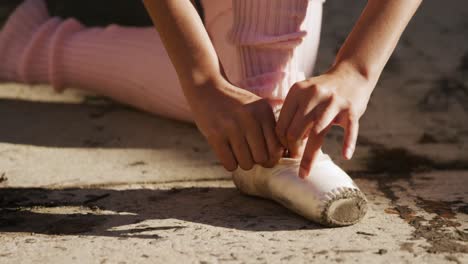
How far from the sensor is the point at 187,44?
1.25 metres

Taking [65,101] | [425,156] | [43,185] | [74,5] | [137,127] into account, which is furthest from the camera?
[74,5]

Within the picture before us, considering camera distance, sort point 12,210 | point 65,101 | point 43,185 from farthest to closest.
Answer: point 65,101 → point 43,185 → point 12,210

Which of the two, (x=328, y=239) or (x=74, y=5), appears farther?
(x=74, y=5)

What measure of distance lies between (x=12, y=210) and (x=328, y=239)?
0.51 m

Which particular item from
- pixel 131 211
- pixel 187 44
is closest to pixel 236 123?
pixel 187 44

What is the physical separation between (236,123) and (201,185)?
30 centimetres

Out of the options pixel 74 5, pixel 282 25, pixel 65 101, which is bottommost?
pixel 65 101

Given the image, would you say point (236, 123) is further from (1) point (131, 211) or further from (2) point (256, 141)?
(1) point (131, 211)

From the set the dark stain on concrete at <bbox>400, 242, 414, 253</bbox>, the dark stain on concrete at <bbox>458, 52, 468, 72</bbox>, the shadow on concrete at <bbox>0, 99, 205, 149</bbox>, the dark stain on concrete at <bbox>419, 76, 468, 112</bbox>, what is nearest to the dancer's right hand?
the dark stain on concrete at <bbox>400, 242, 414, 253</bbox>

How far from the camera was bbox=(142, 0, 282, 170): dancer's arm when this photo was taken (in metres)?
1.19

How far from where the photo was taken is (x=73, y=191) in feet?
4.69

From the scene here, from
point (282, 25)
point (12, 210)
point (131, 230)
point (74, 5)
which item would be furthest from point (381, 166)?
point (74, 5)

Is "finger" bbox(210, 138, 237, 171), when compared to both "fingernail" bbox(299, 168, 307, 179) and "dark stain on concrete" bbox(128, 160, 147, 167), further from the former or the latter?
"dark stain on concrete" bbox(128, 160, 147, 167)

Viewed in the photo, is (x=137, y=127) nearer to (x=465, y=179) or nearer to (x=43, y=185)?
(x=43, y=185)
